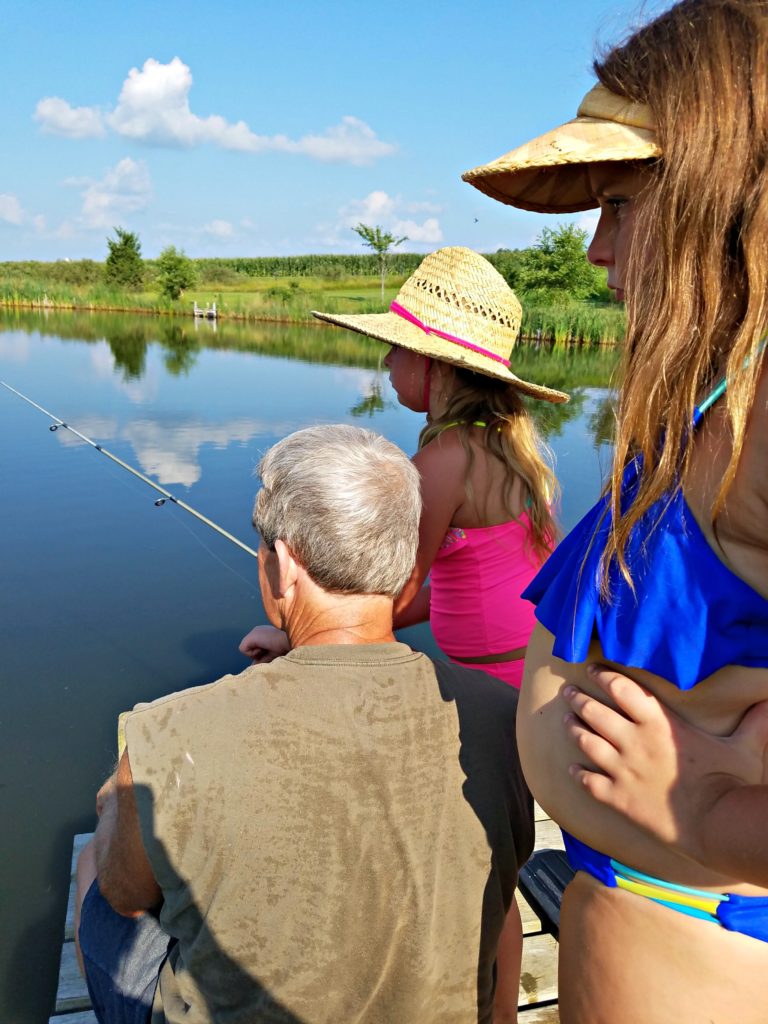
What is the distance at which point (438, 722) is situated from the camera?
1150 millimetres

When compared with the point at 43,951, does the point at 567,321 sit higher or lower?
higher

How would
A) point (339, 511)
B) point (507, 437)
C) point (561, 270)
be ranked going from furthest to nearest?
point (561, 270)
point (507, 437)
point (339, 511)

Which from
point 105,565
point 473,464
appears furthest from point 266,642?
point 105,565

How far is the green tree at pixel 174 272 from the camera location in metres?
40.3

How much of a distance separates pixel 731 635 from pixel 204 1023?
96cm

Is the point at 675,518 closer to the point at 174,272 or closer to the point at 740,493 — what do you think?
the point at 740,493

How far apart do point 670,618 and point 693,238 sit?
40 centimetres

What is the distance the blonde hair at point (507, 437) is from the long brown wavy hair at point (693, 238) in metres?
1.02

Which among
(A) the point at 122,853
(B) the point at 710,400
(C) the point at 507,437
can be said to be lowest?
(A) the point at 122,853

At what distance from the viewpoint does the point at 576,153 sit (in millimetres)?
892

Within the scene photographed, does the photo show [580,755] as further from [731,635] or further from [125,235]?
[125,235]

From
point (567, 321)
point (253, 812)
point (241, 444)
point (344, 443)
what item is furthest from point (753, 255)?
point (567, 321)

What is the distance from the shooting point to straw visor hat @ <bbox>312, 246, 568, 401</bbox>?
6.53 feet

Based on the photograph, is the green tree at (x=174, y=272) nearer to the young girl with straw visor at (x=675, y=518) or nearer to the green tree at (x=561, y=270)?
the green tree at (x=561, y=270)
